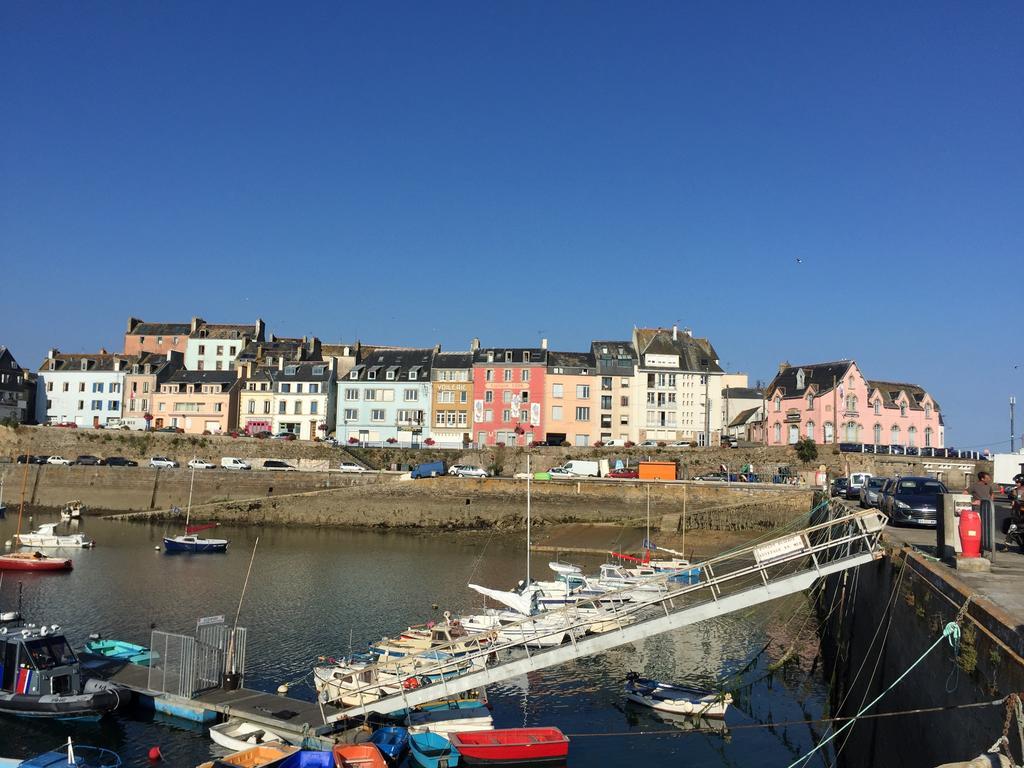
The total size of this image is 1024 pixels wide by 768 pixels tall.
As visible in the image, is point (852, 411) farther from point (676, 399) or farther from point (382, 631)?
point (382, 631)

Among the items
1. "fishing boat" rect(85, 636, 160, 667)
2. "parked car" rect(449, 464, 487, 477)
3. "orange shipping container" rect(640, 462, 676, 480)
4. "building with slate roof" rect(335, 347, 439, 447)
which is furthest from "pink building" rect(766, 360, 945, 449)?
"fishing boat" rect(85, 636, 160, 667)

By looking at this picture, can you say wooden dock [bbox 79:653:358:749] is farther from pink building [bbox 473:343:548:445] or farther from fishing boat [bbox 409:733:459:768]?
pink building [bbox 473:343:548:445]

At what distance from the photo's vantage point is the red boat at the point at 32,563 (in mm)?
39344

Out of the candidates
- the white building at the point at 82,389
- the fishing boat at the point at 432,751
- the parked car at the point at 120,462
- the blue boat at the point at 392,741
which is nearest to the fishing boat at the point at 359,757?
the blue boat at the point at 392,741

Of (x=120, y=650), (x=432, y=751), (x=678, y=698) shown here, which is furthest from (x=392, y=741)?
(x=120, y=650)

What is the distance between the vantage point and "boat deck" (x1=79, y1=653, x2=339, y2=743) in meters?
17.3

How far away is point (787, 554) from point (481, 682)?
261 inches

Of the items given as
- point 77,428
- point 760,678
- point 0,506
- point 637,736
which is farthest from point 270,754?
point 77,428

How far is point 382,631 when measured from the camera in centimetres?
2778

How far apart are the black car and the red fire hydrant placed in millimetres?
8254

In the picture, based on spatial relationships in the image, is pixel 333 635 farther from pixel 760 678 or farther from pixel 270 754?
pixel 760 678

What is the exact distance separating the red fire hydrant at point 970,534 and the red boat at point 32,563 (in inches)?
1522

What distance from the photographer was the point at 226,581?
122 feet

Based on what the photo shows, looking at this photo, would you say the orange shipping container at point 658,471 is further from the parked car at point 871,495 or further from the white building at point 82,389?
the white building at point 82,389
